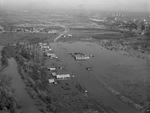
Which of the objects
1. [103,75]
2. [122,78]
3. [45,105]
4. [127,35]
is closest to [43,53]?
[103,75]

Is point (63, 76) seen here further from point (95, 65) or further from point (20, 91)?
point (95, 65)

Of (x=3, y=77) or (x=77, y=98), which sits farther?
(x=3, y=77)

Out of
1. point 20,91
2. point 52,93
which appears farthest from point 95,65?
point 20,91

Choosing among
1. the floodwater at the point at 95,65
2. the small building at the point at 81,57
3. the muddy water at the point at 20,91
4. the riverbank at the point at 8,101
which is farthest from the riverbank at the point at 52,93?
the small building at the point at 81,57

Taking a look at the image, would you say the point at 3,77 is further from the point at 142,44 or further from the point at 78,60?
the point at 142,44

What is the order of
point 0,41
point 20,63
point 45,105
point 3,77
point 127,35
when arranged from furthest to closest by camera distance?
1. point 127,35
2. point 0,41
3. point 20,63
4. point 3,77
5. point 45,105

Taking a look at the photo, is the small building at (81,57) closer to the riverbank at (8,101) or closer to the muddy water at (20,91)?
the muddy water at (20,91)
